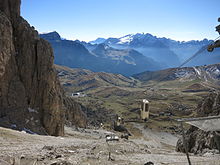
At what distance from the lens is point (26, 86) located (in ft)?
155

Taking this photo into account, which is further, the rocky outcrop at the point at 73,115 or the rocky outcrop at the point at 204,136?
the rocky outcrop at the point at 73,115

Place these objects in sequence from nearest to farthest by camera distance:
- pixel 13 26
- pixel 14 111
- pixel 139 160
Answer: pixel 139 160, pixel 14 111, pixel 13 26

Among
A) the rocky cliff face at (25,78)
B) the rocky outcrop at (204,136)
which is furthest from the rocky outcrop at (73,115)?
the rocky outcrop at (204,136)

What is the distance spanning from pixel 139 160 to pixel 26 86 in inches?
1342

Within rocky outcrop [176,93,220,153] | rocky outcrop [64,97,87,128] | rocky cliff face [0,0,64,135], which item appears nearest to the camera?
rocky outcrop [176,93,220,153]

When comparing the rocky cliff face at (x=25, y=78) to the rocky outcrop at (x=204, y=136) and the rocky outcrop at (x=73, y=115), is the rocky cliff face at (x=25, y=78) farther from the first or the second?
the rocky outcrop at (x=73, y=115)

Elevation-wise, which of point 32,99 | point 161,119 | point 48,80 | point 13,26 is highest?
point 13,26

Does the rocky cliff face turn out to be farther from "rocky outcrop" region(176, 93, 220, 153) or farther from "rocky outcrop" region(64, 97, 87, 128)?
"rocky outcrop" region(64, 97, 87, 128)

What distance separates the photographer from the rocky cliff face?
136ft

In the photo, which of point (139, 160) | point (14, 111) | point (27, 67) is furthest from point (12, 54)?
point (139, 160)

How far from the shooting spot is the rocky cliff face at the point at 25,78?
136 ft

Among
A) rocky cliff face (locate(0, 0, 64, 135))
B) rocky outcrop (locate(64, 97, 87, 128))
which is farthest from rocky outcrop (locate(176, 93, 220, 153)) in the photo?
rocky outcrop (locate(64, 97, 87, 128))

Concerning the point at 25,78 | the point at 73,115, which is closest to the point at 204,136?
the point at 25,78

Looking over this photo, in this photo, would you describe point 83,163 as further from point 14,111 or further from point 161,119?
point 161,119
